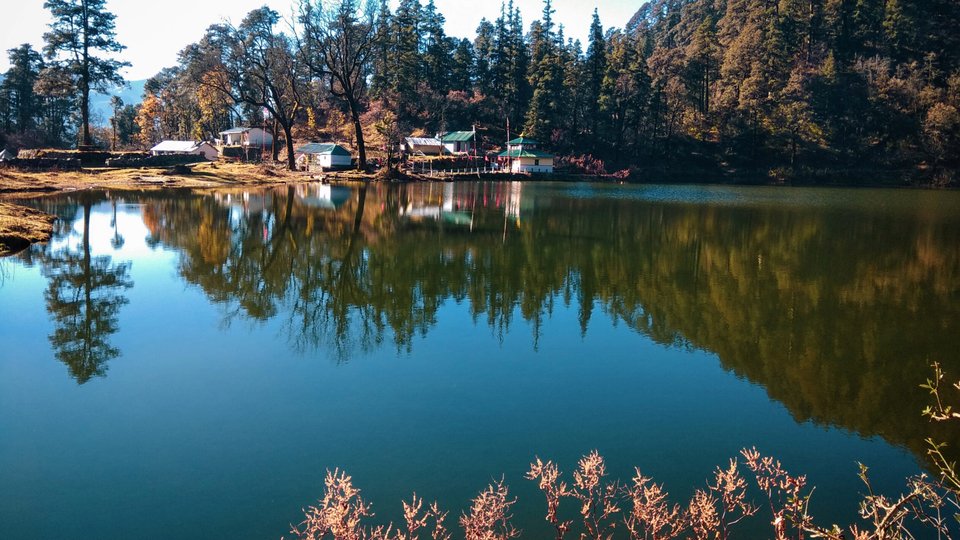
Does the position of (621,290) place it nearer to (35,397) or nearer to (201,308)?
(201,308)

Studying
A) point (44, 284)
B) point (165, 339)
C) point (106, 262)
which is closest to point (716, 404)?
point (165, 339)

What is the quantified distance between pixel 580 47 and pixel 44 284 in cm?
11086

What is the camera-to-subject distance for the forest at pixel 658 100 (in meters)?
74.8

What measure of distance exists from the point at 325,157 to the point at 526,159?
74.8ft

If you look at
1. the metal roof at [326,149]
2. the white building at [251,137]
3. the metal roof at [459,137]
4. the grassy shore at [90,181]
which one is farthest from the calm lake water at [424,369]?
the white building at [251,137]

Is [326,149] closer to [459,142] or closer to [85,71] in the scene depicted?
[459,142]

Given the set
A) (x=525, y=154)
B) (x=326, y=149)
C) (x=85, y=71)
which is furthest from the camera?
(x=525, y=154)

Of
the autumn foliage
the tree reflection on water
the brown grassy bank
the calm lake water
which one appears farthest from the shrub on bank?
the brown grassy bank

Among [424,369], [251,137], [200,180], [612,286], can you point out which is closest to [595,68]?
[251,137]

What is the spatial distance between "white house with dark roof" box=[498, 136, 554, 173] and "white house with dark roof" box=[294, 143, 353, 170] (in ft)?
60.9

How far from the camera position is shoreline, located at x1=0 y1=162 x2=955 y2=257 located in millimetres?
21859

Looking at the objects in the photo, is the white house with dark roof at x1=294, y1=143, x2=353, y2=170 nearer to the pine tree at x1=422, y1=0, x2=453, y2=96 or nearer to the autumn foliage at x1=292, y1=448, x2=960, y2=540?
the pine tree at x1=422, y1=0, x2=453, y2=96

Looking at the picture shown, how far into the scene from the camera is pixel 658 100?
79938 mm

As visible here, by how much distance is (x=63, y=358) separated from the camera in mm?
10320
